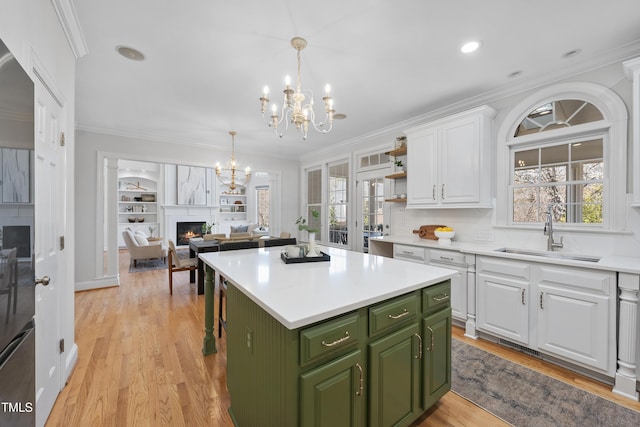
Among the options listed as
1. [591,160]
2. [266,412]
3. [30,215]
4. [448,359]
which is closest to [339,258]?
[448,359]

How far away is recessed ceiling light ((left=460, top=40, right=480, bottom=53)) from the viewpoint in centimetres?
226

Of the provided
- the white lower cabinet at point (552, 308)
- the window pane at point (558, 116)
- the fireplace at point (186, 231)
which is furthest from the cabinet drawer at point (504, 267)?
the fireplace at point (186, 231)

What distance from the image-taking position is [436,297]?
5.36ft

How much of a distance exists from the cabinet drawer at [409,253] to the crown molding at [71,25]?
12.1ft

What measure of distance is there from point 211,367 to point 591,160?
12.8 feet

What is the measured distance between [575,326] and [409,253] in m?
→ 1.60

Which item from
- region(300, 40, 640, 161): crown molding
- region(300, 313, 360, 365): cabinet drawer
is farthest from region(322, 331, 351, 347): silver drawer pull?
region(300, 40, 640, 161): crown molding

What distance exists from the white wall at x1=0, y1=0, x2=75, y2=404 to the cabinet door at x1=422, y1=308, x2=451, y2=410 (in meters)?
2.46

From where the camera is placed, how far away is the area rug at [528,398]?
1.69 metres

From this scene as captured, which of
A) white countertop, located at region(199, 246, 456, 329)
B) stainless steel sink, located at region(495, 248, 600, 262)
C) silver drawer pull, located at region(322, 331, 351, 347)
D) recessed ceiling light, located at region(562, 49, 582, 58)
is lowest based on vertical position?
silver drawer pull, located at region(322, 331, 351, 347)

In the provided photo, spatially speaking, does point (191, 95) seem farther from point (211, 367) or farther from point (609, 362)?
point (609, 362)

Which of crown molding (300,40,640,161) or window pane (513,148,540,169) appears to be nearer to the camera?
crown molding (300,40,640,161)

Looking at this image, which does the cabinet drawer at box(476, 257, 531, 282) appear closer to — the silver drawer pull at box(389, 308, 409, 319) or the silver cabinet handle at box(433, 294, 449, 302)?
the silver cabinet handle at box(433, 294, 449, 302)

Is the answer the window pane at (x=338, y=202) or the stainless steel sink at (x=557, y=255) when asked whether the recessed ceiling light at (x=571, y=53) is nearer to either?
the stainless steel sink at (x=557, y=255)
